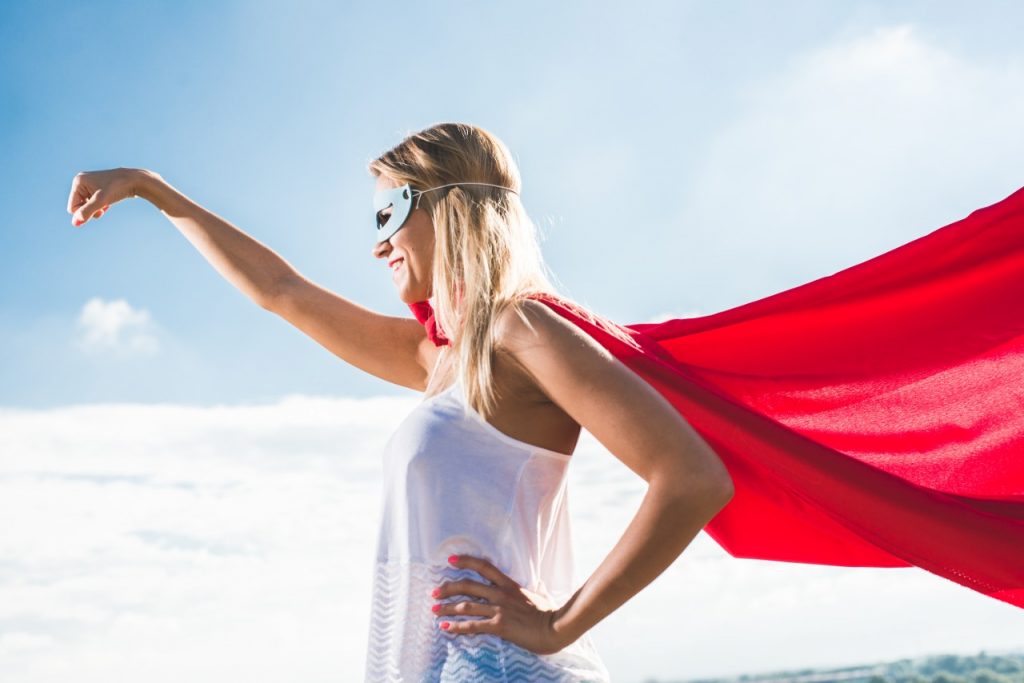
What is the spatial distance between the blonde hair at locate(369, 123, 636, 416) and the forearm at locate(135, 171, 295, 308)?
33.6 inches

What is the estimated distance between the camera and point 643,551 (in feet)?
7.28

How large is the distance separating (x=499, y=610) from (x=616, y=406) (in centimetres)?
56

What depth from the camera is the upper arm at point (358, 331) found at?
3547 mm

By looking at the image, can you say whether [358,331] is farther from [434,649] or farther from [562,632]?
[562,632]

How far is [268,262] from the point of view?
12.1 feet

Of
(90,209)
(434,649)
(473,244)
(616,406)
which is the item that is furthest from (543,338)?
(90,209)

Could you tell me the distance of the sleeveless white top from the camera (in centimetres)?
231

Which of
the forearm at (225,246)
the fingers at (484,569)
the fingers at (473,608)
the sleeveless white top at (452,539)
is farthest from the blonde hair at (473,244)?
the forearm at (225,246)

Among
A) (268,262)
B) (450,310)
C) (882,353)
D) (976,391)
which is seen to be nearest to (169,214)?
(268,262)

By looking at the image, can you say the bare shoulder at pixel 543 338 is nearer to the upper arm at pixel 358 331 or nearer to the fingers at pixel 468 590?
the fingers at pixel 468 590

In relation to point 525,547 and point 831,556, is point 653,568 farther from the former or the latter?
point 831,556

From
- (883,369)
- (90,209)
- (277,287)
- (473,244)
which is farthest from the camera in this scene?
(277,287)

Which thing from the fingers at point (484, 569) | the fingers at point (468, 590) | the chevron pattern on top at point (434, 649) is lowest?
the chevron pattern on top at point (434, 649)

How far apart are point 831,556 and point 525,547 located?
3.75 feet
